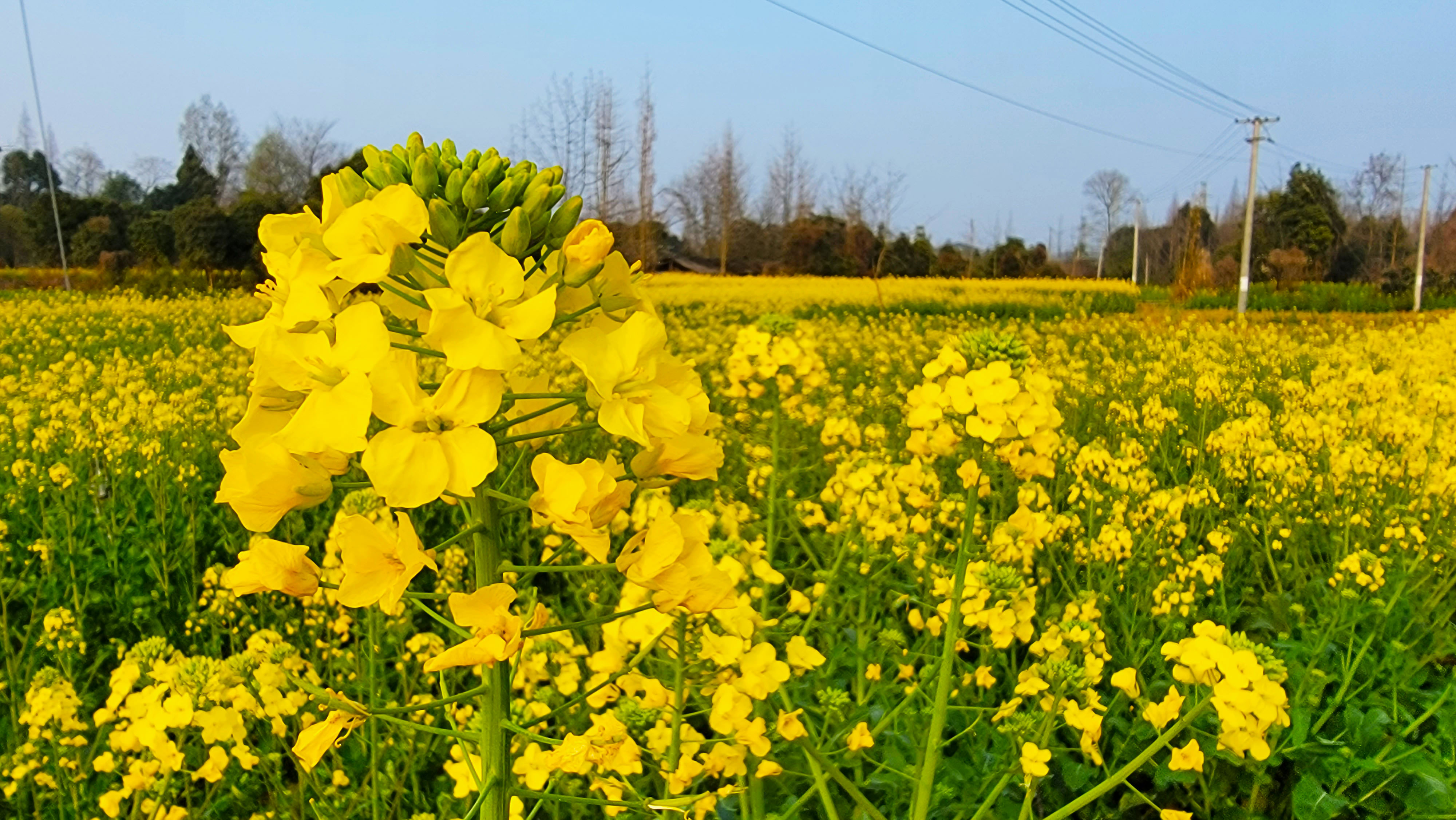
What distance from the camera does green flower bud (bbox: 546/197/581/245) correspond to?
1015mm

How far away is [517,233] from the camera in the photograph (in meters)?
0.96

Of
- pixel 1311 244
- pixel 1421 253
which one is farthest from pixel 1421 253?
pixel 1311 244

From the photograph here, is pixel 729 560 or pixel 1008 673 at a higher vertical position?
pixel 729 560

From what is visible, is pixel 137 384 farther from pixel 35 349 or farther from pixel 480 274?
pixel 480 274

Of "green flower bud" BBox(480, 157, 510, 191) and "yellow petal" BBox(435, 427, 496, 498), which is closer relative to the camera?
"yellow petal" BBox(435, 427, 496, 498)

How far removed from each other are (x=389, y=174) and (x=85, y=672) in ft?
8.66

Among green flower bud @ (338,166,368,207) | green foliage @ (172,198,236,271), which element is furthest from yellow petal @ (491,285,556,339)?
green foliage @ (172,198,236,271)

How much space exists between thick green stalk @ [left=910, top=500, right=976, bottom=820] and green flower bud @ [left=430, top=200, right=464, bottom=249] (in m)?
1.03

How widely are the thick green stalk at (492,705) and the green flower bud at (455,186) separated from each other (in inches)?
12.8

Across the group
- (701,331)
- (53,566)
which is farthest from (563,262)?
(701,331)

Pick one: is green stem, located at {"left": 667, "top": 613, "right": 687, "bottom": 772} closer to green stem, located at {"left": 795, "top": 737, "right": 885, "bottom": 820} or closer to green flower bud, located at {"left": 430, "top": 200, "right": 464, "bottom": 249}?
green stem, located at {"left": 795, "top": 737, "right": 885, "bottom": 820}

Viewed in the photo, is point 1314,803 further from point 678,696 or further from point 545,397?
point 545,397

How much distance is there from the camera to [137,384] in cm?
530

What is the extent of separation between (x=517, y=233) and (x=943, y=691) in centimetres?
109
